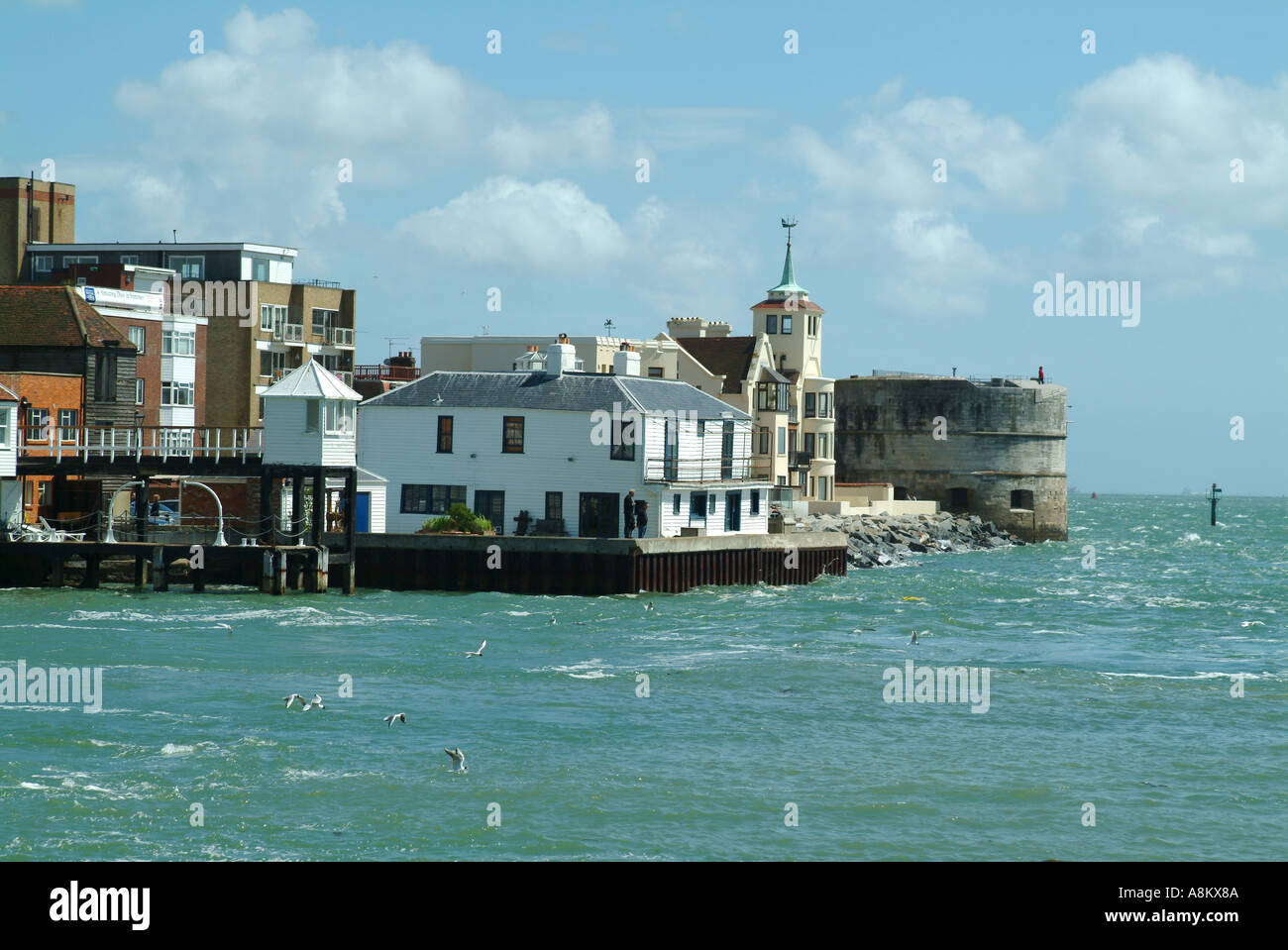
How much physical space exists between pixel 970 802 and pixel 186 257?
7441 centimetres

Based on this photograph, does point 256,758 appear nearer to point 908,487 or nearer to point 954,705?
point 954,705

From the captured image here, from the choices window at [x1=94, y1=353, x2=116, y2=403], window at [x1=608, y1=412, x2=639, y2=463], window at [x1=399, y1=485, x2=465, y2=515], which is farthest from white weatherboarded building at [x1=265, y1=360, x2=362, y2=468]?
window at [x1=94, y1=353, x2=116, y2=403]

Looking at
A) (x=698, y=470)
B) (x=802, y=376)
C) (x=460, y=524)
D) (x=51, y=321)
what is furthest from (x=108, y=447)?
(x=802, y=376)

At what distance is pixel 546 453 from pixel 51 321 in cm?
2109

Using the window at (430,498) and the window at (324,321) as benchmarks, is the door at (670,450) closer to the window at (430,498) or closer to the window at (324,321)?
the window at (430,498)

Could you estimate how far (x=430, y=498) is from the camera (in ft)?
190

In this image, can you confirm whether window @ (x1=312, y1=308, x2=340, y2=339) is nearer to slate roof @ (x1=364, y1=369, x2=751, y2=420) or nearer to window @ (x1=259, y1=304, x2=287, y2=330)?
window @ (x1=259, y1=304, x2=287, y2=330)

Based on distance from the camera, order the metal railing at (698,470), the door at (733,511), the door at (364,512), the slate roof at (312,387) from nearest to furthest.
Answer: the slate roof at (312,387) → the metal railing at (698,470) → the door at (364,512) → the door at (733,511)

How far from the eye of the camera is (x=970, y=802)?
22.4 m

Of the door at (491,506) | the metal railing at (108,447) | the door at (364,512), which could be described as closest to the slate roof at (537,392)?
the door at (491,506)

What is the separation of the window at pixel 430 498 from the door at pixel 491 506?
63 centimetres

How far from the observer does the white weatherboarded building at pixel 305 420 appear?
1992 inches

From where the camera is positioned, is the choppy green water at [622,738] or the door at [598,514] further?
the door at [598,514]

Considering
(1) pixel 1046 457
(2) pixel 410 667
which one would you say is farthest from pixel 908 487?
(2) pixel 410 667
